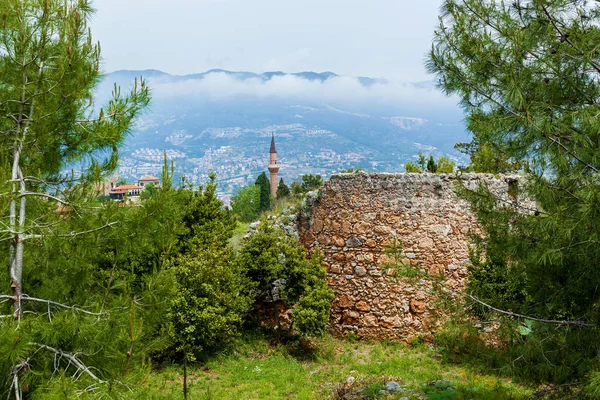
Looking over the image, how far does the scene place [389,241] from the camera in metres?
9.62

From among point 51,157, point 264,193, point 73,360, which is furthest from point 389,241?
point 264,193

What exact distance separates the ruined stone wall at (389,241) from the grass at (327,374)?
54 centimetres

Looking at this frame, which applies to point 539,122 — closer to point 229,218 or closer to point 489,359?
point 489,359

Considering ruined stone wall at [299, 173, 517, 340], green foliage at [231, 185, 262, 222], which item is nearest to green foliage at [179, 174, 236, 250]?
ruined stone wall at [299, 173, 517, 340]

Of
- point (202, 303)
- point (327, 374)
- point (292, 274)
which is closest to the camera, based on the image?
point (327, 374)

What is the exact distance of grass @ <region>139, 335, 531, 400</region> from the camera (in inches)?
285

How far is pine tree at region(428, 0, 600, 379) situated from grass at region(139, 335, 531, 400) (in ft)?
5.79

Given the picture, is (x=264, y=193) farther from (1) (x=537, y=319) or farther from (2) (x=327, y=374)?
(1) (x=537, y=319)

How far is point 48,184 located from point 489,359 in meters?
4.76

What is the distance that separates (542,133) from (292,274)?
6069mm

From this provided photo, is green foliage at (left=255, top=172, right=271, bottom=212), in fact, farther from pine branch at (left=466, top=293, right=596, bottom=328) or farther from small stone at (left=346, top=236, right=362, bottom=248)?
pine branch at (left=466, top=293, right=596, bottom=328)

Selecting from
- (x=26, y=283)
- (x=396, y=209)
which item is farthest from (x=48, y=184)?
(x=396, y=209)

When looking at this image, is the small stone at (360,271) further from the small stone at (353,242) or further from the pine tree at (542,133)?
the pine tree at (542,133)

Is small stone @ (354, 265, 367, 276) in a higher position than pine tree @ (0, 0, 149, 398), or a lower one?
lower
